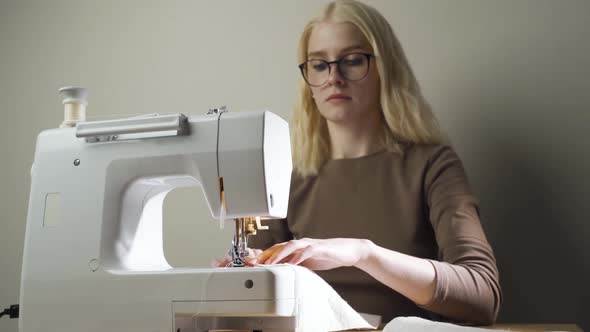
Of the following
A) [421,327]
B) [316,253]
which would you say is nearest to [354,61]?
[316,253]

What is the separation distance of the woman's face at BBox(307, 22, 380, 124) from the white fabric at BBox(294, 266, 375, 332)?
0.77 meters

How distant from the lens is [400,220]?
1671 mm

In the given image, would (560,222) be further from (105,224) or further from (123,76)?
(123,76)

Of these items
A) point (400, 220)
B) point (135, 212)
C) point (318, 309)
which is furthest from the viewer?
point (400, 220)

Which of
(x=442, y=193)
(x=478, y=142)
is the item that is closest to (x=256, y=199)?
(x=442, y=193)

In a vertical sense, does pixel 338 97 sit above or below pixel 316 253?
above

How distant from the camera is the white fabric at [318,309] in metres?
0.96

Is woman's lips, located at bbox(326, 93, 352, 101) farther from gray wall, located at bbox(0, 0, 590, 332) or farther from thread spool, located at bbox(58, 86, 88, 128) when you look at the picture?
thread spool, located at bbox(58, 86, 88, 128)

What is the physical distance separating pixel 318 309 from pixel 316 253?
0.10 metres

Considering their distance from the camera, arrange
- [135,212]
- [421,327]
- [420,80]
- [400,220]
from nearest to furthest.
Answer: [421,327] < [135,212] < [400,220] < [420,80]

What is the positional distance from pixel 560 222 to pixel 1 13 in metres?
2.11

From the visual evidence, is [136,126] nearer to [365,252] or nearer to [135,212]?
[135,212]

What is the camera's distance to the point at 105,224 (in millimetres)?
1054

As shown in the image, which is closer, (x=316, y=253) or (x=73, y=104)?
(x=316, y=253)
